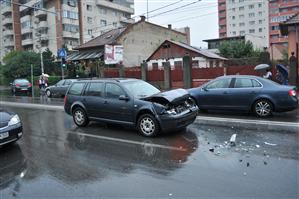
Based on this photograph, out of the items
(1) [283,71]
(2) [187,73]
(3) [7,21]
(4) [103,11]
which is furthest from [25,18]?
(1) [283,71]

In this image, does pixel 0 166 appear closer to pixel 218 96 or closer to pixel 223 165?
pixel 223 165

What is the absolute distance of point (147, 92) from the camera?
8.41 m

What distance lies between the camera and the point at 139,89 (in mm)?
8453

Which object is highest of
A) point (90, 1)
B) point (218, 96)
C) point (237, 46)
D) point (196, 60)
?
point (90, 1)

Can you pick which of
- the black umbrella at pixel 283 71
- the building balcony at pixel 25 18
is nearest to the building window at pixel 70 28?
the building balcony at pixel 25 18

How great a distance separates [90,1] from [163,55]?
35702mm

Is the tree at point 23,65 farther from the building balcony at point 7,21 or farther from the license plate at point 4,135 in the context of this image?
the license plate at point 4,135

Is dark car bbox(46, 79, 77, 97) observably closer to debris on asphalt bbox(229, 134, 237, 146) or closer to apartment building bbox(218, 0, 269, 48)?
debris on asphalt bbox(229, 134, 237, 146)

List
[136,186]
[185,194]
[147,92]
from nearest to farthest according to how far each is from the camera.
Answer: [185,194], [136,186], [147,92]

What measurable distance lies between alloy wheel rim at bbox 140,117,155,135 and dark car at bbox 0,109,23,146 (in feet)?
10.3

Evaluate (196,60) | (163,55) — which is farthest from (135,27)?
(196,60)

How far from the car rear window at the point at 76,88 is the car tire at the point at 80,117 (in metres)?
0.56

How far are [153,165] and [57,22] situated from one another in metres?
56.6

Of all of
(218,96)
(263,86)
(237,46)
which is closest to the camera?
(263,86)
